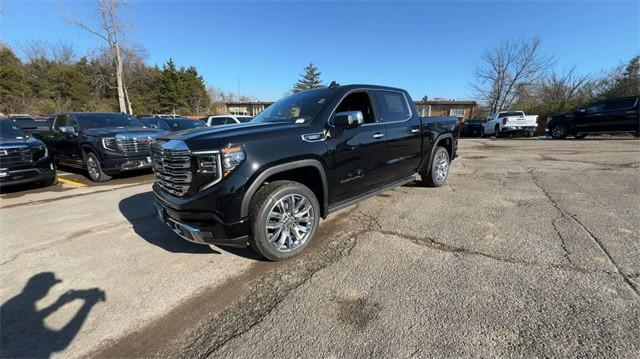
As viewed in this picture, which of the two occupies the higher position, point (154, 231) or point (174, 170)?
point (174, 170)

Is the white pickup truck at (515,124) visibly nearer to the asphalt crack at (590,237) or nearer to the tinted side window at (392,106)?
the asphalt crack at (590,237)

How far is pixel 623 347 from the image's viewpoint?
179 centimetres

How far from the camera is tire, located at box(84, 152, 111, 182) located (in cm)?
710

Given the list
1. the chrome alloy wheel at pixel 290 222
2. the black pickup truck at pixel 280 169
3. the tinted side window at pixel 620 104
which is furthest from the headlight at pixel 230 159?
the tinted side window at pixel 620 104

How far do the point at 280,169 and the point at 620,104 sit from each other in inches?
705

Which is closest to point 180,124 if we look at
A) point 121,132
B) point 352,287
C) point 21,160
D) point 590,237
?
point 121,132

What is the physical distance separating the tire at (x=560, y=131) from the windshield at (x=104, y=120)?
65.7 ft

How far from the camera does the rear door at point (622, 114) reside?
43.3 ft

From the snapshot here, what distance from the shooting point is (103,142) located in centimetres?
688

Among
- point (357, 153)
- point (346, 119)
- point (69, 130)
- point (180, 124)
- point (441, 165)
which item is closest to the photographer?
point (346, 119)

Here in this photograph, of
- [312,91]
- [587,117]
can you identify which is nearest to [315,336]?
[312,91]

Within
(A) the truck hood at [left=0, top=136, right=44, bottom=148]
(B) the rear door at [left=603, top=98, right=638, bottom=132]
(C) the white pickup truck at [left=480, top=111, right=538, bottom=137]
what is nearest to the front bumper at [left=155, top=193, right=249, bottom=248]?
(A) the truck hood at [left=0, top=136, right=44, bottom=148]

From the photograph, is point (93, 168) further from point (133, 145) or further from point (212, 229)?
point (212, 229)

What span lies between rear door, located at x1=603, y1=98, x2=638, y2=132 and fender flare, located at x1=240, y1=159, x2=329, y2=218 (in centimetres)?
1710
